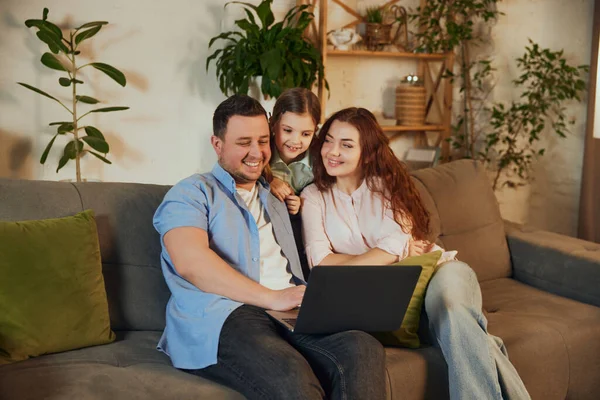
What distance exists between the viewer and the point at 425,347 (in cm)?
230

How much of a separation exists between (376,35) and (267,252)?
243 cm

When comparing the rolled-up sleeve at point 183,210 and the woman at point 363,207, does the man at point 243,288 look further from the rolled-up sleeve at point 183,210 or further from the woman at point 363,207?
the woman at point 363,207

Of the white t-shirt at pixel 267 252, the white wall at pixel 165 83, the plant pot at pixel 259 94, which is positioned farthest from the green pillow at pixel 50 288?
the plant pot at pixel 259 94

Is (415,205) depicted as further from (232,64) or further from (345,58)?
(345,58)

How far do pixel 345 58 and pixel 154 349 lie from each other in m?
2.75

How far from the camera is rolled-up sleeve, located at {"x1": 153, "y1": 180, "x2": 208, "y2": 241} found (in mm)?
2109

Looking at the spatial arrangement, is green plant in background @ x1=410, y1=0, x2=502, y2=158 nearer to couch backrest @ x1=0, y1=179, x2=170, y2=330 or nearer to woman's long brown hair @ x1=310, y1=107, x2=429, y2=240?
woman's long brown hair @ x1=310, y1=107, x2=429, y2=240

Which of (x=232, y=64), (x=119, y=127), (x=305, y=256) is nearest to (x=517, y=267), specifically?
(x=305, y=256)

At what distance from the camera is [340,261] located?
2.41 metres

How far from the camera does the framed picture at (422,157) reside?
4.56 metres

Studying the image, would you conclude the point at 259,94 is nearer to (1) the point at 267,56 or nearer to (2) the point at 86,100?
(1) the point at 267,56

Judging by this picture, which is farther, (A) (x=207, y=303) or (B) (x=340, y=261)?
(B) (x=340, y=261)

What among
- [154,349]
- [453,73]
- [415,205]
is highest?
[453,73]

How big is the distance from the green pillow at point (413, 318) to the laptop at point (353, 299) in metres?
0.22
